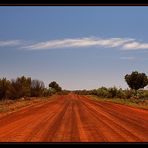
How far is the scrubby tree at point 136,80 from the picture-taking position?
3320 inches

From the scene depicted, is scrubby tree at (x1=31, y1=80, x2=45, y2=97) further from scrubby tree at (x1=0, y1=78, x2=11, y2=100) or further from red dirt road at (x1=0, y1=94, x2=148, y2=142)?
red dirt road at (x1=0, y1=94, x2=148, y2=142)

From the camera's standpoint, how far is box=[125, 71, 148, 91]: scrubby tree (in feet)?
277

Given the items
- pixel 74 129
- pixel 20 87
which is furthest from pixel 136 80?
pixel 74 129

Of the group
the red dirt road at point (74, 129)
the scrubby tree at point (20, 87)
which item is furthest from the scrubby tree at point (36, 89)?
the red dirt road at point (74, 129)

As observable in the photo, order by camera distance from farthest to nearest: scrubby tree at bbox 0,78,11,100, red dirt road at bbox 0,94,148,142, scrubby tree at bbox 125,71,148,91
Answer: scrubby tree at bbox 125,71,148,91 → scrubby tree at bbox 0,78,11,100 → red dirt road at bbox 0,94,148,142

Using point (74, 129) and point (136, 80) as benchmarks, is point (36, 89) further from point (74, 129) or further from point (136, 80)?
point (74, 129)

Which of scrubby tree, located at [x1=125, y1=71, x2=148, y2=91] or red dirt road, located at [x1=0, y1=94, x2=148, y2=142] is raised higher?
scrubby tree, located at [x1=125, y1=71, x2=148, y2=91]

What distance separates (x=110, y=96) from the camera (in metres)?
84.1

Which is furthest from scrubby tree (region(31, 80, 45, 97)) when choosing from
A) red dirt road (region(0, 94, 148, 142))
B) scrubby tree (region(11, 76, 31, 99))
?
red dirt road (region(0, 94, 148, 142))
